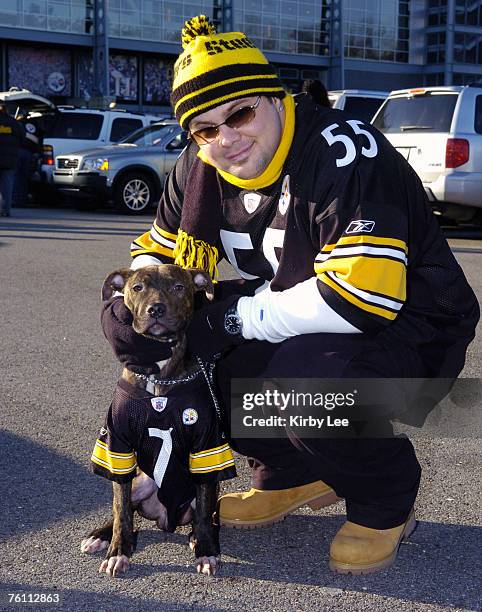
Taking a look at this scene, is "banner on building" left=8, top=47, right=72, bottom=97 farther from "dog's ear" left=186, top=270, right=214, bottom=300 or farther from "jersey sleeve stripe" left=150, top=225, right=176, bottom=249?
"dog's ear" left=186, top=270, right=214, bottom=300

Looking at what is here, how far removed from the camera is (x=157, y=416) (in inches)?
127

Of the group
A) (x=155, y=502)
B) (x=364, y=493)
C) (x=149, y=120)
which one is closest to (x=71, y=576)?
(x=155, y=502)

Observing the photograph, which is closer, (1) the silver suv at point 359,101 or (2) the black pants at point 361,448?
(2) the black pants at point 361,448

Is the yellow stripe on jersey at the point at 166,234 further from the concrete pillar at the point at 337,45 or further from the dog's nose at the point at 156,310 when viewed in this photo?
the concrete pillar at the point at 337,45

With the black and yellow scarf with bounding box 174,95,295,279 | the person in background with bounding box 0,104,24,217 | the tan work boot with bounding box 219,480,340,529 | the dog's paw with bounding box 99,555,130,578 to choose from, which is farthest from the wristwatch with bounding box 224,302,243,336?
the person in background with bounding box 0,104,24,217

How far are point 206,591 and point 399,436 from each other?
2.84ft

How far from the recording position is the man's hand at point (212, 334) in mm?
3396

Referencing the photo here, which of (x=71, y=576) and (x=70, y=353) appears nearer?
(x=71, y=576)

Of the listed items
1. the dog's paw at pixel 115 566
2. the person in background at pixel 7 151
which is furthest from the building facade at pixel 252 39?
the dog's paw at pixel 115 566

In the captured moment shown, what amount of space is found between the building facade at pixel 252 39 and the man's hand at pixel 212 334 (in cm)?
3612

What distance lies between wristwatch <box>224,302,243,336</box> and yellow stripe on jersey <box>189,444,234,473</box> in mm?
429

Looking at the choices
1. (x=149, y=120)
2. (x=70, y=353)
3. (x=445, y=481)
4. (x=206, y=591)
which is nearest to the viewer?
(x=206, y=591)

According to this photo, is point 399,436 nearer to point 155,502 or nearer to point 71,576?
point 155,502

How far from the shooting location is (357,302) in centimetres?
311
